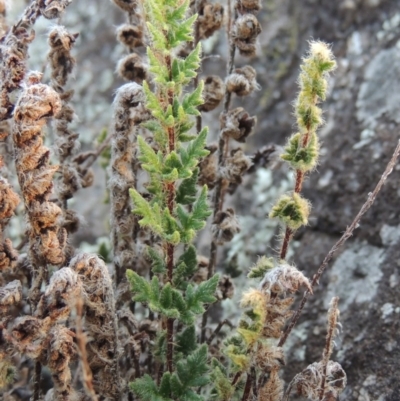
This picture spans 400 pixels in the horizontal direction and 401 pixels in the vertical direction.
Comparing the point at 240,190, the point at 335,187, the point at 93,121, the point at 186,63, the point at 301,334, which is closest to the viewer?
the point at 186,63

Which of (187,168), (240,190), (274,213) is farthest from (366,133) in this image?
(187,168)

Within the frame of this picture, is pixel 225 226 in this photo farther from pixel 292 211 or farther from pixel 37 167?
pixel 37 167

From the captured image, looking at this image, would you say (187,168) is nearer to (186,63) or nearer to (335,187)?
(186,63)

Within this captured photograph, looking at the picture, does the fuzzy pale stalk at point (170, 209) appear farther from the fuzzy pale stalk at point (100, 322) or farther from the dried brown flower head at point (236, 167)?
the dried brown flower head at point (236, 167)

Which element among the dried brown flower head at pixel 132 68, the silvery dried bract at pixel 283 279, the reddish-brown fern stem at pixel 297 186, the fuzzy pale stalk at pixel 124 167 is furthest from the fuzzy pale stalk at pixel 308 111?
the dried brown flower head at pixel 132 68

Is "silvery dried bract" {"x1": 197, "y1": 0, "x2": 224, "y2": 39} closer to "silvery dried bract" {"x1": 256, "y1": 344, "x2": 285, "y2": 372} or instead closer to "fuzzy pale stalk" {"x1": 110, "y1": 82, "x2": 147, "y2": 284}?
"fuzzy pale stalk" {"x1": 110, "y1": 82, "x2": 147, "y2": 284}

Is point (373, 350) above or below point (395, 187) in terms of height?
below
